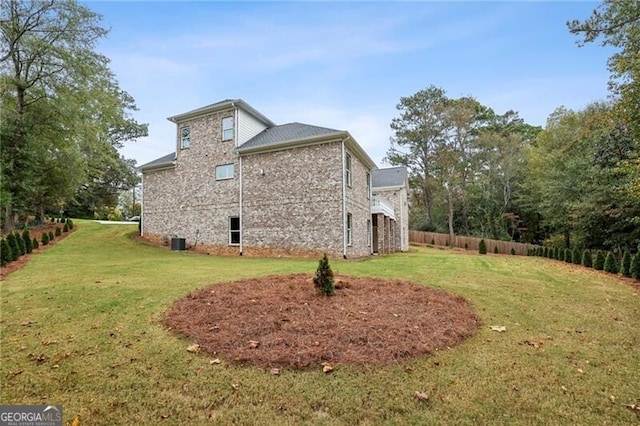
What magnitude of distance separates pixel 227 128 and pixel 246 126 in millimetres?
1025

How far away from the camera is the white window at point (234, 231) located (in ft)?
55.4

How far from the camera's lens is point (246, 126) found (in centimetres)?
1762

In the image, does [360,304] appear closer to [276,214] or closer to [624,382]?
[624,382]

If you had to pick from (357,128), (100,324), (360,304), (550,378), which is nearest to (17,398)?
(100,324)

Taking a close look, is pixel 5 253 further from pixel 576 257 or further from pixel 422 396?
pixel 576 257

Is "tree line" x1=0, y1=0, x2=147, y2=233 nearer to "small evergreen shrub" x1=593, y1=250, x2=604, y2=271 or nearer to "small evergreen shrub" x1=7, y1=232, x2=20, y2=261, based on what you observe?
"small evergreen shrub" x1=7, y1=232, x2=20, y2=261

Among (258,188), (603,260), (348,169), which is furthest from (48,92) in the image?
(603,260)

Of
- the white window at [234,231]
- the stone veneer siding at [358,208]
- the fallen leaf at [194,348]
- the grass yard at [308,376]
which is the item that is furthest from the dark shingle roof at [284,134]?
the fallen leaf at [194,348]

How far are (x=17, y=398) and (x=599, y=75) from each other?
19483mm

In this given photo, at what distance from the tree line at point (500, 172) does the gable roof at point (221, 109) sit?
741 inches

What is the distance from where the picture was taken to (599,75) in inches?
531

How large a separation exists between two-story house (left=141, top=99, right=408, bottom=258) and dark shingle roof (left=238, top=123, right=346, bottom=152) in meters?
0.06

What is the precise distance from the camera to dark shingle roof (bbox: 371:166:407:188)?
85.9 ft

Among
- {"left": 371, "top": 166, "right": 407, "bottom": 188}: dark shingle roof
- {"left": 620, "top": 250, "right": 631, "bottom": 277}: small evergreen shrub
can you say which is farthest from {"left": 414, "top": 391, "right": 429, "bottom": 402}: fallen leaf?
{"left": 371, "top": 166, "right": 407, "bottom": 188}: dark shingle roof
